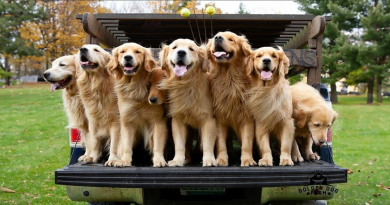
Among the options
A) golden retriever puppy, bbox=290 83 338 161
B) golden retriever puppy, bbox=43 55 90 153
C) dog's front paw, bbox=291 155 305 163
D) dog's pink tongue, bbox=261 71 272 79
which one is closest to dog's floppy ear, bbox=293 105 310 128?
golden retriever puppy, bbox=290 83 338 161

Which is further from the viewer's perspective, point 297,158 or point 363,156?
point 363,156

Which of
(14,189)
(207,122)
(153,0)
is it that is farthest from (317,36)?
A: (153,0)

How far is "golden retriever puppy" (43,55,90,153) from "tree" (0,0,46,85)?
2388cm

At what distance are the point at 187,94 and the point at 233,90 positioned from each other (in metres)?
0.43

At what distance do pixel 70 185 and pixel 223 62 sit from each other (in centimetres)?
168

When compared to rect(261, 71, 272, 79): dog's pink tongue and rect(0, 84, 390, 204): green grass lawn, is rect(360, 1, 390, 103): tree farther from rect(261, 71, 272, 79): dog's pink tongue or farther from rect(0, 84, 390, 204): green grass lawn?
rect(261, 71, 272, 79): dog's pink tongue

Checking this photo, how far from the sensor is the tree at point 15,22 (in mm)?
26266

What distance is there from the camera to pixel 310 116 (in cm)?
382

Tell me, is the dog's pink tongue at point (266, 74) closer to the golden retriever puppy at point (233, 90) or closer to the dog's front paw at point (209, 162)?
the golden retriever puppy at point (233, 90)

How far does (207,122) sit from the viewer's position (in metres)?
3.83

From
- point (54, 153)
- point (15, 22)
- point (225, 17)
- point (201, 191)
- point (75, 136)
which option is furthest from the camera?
point (15, 22)

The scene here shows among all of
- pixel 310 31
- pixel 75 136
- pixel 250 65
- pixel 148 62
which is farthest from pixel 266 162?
pixel 75 136

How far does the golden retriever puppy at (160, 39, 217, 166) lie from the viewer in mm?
3611

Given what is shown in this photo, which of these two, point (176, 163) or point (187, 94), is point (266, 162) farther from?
point (187, 94)
